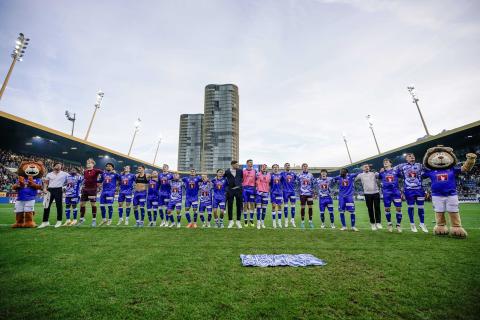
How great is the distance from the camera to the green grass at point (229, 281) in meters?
2.58

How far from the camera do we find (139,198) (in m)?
9.59

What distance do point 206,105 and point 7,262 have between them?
7312cm

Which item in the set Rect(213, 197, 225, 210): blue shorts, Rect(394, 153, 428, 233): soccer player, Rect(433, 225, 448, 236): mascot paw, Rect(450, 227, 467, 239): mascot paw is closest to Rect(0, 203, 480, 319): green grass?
Rect(450, 227, 467, 239): mascot paw

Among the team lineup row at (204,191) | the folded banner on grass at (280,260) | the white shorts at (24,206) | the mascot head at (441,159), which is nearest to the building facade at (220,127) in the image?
the team lineup row at (204,191)

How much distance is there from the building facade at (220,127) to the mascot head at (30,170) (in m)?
60.9

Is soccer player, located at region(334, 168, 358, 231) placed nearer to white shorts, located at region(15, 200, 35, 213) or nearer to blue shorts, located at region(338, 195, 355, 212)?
blue shorts, located at region(338, 195, 355, 212)

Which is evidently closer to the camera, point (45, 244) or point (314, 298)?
point (314, 298)

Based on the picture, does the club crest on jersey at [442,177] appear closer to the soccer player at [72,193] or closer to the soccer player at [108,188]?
the soccer player at [108,188]

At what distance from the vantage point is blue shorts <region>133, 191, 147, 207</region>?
31.3 feet

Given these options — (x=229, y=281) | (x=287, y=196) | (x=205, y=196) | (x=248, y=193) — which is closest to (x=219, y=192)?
(x=205, y=196)

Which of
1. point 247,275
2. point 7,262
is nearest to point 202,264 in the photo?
point 247,275

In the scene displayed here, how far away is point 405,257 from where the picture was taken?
468 cm

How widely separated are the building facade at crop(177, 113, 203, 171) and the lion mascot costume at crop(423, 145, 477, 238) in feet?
264

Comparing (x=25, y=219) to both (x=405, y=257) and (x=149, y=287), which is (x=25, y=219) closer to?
(x=149, y=287)
